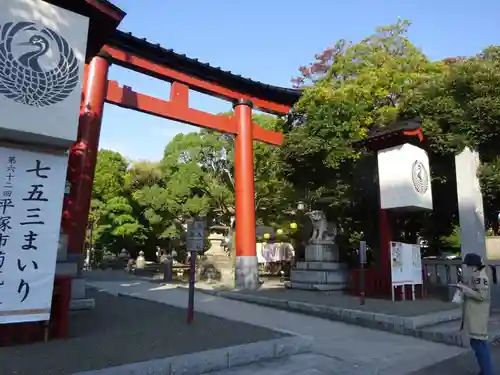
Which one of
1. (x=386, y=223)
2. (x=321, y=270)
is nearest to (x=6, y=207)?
(x=386, y=223)

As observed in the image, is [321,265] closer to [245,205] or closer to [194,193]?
[245,205]

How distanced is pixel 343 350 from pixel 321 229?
7496 millimetres

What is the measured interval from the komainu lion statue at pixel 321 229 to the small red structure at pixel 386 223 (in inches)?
77.4

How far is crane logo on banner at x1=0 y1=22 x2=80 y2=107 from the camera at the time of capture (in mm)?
5473

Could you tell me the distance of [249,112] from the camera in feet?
53.8

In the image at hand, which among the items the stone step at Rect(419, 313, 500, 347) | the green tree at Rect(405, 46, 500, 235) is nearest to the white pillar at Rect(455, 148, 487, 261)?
the green tree at Rect(405, 46, 500, 235)

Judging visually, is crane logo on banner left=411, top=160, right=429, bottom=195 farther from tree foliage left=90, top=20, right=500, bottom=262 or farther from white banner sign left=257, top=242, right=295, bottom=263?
white banner sign left=257, top=242, right=295, bottom=263

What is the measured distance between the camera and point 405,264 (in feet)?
36.7

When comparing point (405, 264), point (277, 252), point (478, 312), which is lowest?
point (478, 312)

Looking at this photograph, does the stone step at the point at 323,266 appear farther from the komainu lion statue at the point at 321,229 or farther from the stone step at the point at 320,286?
the komainu lion statue at the point at 321,229

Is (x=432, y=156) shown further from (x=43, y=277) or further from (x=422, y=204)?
(x=43, y=277)

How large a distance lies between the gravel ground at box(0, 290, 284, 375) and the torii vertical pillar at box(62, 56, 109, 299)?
1905 mm

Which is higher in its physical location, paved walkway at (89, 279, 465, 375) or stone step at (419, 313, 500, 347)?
stone step at (419, 313, 500, 347)

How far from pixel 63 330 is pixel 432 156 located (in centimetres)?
1080
